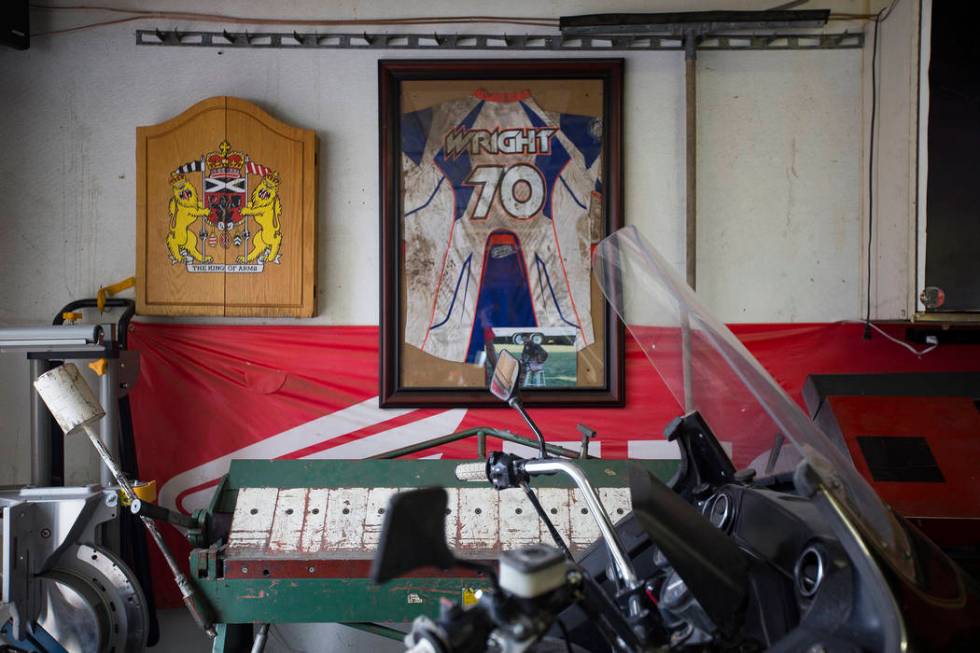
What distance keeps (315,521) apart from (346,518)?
10 centimetres

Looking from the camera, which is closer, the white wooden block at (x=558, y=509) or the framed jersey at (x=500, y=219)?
the white wooden block at (x=558, y=509)

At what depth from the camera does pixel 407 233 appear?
3.01 metres

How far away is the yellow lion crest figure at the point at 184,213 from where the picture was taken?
2.99 m

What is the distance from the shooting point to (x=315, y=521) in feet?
7.04

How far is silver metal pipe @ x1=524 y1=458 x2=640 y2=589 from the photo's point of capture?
3.60 ft

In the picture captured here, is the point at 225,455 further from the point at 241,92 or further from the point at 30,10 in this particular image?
the point at 30,10

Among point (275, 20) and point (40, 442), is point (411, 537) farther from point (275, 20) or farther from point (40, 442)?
point (275, 20)

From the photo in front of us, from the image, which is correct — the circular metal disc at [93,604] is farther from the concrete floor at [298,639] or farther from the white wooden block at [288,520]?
the concrete floor at [298,639]

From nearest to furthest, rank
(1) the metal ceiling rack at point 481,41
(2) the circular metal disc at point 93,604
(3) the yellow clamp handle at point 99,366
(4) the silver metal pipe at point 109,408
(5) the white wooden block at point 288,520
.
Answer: (5) the white wooden block at point 288,520 < (2) the circular metal disc at point 93,604 < (3) the yellow clamp handle at point 99,366 < (4) the silver metal pipe at point 109,408 < (1) the metal ceiling rack at point 481,41

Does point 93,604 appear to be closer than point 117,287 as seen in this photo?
Yes

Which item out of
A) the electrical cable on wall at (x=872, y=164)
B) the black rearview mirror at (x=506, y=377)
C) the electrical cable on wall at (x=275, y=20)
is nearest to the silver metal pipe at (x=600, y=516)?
the black rearview mirror at (x=506, y=377)

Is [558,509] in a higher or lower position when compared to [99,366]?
lower

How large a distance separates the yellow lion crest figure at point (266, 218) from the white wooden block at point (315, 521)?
1.20 meters

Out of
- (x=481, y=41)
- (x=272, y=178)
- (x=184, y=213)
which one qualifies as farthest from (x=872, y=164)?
(x=184, y=213)
